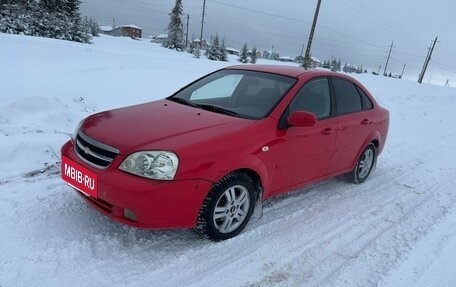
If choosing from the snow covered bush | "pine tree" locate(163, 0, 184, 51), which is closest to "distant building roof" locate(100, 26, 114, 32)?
"pine tree" locate(163, 0, 184, 51)

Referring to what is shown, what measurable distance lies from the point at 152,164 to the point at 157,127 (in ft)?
1.71

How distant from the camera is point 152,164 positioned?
3.10 m

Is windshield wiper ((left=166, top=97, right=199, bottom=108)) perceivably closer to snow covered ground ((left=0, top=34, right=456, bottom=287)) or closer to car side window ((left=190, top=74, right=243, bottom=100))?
car side window ((left=190, top=74, right=243, bottom=100))

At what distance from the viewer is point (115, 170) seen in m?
3.13

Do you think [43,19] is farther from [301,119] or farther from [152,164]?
[152,164]

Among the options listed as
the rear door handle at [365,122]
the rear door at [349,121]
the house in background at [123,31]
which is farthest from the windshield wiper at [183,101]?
the house in background at [123,31]

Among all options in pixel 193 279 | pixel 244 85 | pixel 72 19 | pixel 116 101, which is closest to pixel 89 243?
pixel 193 279

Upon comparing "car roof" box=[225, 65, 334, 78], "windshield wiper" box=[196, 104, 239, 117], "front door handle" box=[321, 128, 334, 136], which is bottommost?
"front door handle" box=[321, 128, 334, 136]

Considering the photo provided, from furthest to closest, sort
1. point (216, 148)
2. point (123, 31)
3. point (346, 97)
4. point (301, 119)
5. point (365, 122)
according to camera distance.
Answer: point (123, 31), point (365, 122), point (346, 97), point (301, 119), point (216, 148)

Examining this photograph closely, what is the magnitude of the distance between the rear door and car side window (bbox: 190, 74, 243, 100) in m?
1.27

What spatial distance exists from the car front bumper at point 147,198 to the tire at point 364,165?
3015mm

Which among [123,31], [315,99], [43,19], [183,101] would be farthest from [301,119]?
[123,31]

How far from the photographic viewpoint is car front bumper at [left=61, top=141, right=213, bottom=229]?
3.01 metres

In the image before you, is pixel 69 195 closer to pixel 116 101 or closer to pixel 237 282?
pixel 237 282
